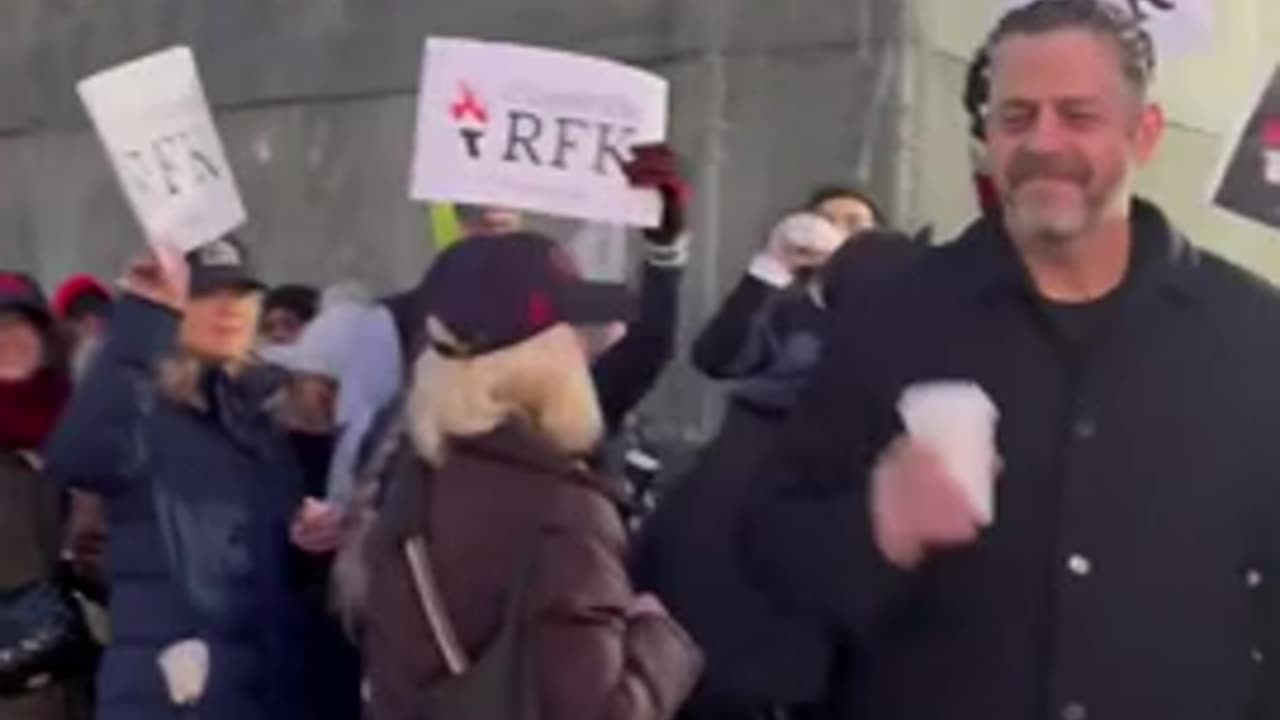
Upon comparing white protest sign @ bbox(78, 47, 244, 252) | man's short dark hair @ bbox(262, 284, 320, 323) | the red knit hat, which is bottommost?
man's short dark hair @ bbox(262, 284, 320, 323)

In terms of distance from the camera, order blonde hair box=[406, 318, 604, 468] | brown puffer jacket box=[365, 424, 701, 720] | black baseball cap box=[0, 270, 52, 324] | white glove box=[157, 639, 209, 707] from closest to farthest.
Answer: brown puffer jacket box=[365, 424, 701, 720], blonde hair box=[406, 318, 604, 468], white glove box=[157, 639, 209, 707], black baseball cap box=[0, 270, 52, 324]

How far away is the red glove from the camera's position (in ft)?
16.9

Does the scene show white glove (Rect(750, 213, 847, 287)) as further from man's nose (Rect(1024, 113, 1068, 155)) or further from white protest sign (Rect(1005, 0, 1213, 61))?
man's nose (Rect(1024, 113, 1068, 155))

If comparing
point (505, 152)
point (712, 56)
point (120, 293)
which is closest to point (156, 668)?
point (120, 293)

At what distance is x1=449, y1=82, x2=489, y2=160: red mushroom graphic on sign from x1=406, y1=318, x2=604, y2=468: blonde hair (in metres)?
1.29

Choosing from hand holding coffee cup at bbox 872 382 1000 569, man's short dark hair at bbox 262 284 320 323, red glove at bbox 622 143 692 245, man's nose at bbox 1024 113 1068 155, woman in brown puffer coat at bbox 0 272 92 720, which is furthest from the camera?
man's short dark hair at bbox 262 284 320 323

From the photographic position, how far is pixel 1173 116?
7.66 metres

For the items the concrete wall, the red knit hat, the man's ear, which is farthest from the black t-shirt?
the red knit hat

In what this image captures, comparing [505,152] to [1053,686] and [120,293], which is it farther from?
[1053,686]

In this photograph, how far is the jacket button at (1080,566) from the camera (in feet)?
9.75

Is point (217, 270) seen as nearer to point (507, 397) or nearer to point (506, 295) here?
point (506, 295)

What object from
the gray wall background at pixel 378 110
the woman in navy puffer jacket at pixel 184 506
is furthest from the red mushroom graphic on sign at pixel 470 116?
the gray wall background at pixel 378 110

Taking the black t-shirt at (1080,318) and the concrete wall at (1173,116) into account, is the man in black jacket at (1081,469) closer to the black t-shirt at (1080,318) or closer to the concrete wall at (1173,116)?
the black t-shirt at (1080,318)

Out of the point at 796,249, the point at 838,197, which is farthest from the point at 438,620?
the point at 838,197
